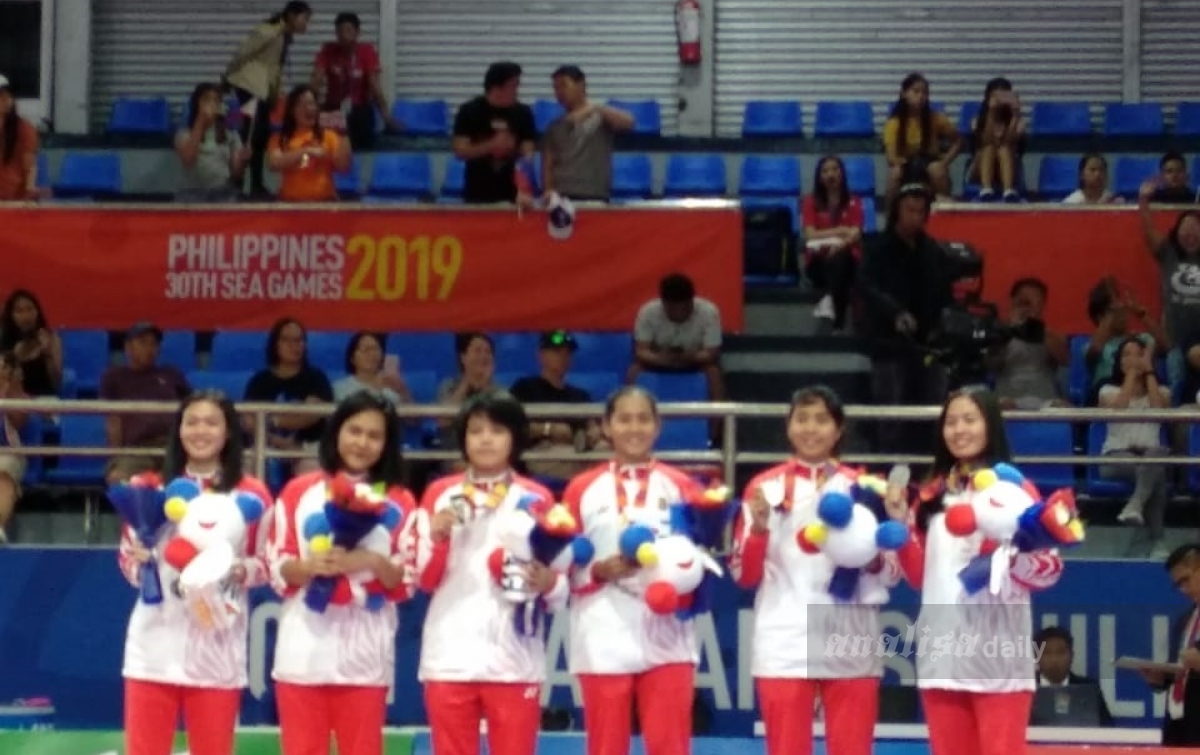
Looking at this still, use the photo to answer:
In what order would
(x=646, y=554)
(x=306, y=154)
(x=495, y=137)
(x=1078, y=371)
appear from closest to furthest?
(x=646, y=554) → (x=1078, y=371) → (x=495, y=137) → (x=306, y=154)

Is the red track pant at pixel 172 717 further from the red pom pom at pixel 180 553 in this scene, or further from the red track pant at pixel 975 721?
the red track pant at pixel 975 721

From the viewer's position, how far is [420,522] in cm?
663

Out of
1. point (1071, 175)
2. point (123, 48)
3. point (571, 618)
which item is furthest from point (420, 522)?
point (123, 48)

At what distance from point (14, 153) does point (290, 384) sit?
3778 mm

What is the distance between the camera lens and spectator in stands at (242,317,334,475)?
961 cm

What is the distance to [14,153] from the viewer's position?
42.5 ft

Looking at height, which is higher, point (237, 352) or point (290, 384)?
point (237, 352)

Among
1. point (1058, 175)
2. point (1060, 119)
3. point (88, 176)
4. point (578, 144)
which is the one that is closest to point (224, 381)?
point (578, 144)

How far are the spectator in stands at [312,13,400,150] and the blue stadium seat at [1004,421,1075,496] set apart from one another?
5914 millimetres

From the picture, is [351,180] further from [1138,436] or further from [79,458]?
[1138,436]

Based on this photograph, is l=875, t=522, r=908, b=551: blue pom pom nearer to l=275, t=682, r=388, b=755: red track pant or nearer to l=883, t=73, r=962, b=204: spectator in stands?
l=275, t=682, r=388, b=755: red track pant

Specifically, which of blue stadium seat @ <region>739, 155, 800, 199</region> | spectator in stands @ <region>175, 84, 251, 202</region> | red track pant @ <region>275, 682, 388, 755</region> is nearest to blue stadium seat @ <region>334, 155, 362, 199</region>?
spectator in stands @ <region>175, 84, 251, 202</region>

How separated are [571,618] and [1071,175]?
8.85 meters

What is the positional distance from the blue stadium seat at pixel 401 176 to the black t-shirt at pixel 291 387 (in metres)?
4.65
